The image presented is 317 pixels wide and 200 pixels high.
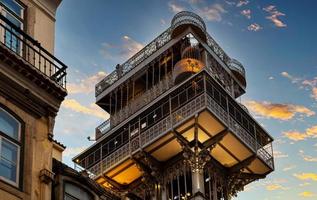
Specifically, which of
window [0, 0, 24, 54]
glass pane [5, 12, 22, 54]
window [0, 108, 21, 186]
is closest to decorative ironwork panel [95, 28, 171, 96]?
window [0, 0, 24, 54]

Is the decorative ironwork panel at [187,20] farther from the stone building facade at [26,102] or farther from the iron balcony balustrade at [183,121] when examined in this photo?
the stone building facade at [26,102]

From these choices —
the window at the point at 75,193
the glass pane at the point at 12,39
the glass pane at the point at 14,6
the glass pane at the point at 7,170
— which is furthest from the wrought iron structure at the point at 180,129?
the glass pane at the point at 7,170

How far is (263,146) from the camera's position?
6850 cm

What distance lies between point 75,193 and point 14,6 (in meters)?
6.48

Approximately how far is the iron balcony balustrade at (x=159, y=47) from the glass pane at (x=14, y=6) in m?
39.8

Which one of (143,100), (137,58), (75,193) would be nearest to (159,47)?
(137,58)

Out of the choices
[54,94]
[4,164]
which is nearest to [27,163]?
[4,164]

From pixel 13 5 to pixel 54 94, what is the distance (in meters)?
3.40

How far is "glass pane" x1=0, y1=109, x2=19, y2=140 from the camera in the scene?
79.0 ft

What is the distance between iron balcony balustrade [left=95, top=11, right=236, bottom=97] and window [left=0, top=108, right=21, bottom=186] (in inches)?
1706

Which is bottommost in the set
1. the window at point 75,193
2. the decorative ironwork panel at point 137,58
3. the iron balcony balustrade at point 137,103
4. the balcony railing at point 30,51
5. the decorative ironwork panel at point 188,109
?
the window at point 75,193

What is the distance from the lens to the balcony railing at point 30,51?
25.8 metres

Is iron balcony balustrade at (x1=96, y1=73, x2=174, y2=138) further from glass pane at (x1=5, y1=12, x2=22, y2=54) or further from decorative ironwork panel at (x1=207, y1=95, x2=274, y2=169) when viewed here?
glass pane at (x1=5, y1=12, x2=22, y2=54)

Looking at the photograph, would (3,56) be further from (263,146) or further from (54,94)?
(263,146)
